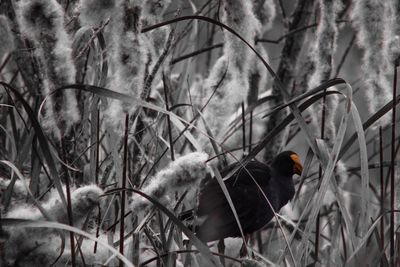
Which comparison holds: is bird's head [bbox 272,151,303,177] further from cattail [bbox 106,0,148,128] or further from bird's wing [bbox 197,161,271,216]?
cattail [bbox 106,0,148,128]

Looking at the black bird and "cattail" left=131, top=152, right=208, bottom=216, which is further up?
"cattail" left=131, top=152, right=208, bottom=216

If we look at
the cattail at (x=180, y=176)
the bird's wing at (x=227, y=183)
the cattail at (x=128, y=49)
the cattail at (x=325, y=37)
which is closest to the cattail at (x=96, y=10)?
the cattail at (x=128, y=49)

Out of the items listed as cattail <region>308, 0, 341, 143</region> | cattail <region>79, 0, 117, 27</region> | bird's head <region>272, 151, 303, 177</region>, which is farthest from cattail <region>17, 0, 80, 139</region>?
bird's head <region>272, 151, 303, 177</region>

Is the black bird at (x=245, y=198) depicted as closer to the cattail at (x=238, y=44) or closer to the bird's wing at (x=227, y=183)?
the bird's wing at (x=227, y=183)

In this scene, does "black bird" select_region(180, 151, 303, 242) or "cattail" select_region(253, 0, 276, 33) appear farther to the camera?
"cattail" select_region(253, 0, 276, 33)

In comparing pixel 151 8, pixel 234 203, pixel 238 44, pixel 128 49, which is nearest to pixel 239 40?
pixel 238 44

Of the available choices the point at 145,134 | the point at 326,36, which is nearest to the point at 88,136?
the point at 145,134

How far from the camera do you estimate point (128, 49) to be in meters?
1.17

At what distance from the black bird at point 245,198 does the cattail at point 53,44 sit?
24.1 inches

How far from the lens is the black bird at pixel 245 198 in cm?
199

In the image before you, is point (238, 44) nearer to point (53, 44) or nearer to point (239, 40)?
point (239, 40)

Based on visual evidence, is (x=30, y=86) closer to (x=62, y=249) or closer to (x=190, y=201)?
(x=190, y=201)

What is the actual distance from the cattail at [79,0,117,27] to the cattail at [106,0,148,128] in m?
0.01

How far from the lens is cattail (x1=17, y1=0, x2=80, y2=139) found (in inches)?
46.6
